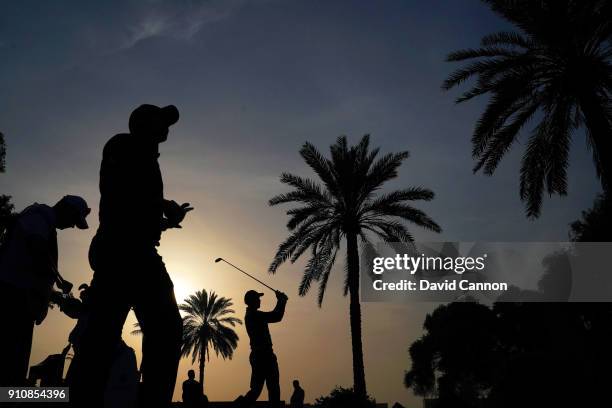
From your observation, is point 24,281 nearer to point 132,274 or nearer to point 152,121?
point 132,274

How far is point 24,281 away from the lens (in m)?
3.32

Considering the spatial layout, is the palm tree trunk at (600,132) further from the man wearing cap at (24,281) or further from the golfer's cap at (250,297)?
the man wearing cap at (24,281)

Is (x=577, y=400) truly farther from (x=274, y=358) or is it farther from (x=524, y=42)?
(x=524, y=42)

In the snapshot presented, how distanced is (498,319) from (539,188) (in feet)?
112

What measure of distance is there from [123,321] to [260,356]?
3895mm

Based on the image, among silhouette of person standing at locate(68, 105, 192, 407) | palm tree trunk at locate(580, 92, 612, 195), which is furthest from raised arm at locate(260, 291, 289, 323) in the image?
palm tree trunk at locate(580, 92, 612, 195)

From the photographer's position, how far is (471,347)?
49.9 meters

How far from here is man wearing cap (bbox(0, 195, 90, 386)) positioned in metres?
3.18

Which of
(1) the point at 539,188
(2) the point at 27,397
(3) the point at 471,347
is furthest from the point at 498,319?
(2) the point at 27,397

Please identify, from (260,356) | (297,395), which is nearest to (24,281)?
(260,356)

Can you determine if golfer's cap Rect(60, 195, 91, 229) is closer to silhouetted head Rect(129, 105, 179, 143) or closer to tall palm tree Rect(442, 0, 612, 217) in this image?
silhouetted head Rect(129, 105, 179, 143)

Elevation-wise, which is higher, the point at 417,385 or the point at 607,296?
the point at 607,296

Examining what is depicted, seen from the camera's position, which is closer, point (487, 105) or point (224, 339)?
point (487, 105)

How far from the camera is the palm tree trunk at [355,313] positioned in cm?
1912
